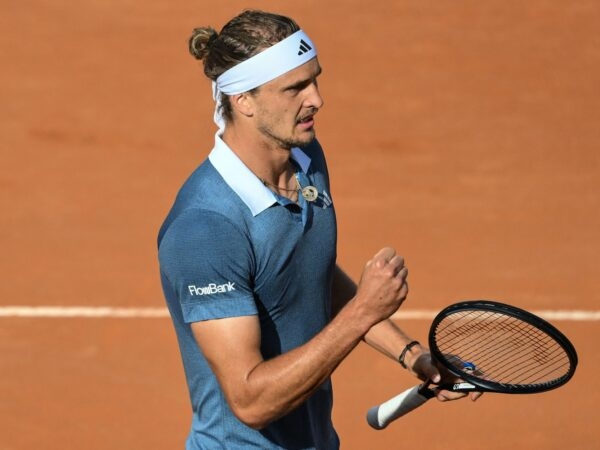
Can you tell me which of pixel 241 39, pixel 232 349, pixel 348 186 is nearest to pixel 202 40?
pixel 241 39

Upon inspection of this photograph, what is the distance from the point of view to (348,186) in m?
11.0

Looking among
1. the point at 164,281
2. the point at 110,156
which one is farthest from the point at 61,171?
the point at 164,281

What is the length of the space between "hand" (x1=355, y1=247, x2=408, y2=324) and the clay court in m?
3.79

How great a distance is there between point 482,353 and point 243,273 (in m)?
1.71

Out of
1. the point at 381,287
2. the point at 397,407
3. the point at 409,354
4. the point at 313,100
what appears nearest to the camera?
the point at 381,287

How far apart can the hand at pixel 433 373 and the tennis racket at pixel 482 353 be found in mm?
22

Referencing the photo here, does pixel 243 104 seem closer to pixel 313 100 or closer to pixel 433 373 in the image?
pixel 313 100

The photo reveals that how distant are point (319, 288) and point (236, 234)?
456 millimetres

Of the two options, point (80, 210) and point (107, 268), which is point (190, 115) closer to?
point (80, 210)

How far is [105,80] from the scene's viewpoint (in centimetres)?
1326

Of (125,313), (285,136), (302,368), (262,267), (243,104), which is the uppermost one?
(243,104)

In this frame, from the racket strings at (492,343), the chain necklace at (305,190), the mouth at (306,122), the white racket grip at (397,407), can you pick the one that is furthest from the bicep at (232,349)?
the racket strings at (492,343)

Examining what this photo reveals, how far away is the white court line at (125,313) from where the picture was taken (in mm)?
8922

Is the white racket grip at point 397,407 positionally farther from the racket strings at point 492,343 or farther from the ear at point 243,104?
the ear at point 243,104
